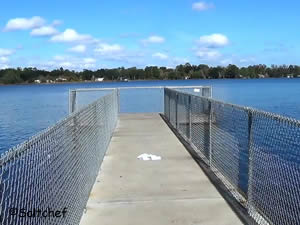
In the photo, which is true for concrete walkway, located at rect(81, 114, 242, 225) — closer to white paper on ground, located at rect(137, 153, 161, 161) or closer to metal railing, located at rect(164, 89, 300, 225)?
white paper on ground, located at rect(137, 153, 161, 161)

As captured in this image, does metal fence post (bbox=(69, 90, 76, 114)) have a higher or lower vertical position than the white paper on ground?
higher

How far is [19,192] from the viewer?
13.1 ft

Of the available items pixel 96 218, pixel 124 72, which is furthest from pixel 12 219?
pixel 124 72

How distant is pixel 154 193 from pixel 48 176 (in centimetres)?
325

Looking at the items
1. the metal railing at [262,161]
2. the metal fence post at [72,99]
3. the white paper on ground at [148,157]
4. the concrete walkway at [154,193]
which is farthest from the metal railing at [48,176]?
the metal fence post at [72,99]

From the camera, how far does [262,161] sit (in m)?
6.41

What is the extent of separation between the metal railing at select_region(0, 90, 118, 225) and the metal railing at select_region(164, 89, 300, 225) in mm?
2357

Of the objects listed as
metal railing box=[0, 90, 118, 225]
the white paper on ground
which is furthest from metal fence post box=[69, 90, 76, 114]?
metal railing box=[0, 90, 118, 225]

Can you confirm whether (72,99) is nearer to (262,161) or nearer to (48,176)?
(262,161)

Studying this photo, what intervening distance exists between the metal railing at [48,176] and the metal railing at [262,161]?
7.73ft

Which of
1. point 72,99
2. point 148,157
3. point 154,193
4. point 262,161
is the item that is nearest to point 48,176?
point 262,161

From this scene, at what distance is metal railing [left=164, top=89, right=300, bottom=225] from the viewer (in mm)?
6008

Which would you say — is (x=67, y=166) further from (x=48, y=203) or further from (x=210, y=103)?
(x=210, y=103)

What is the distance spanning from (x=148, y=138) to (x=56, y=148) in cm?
917
